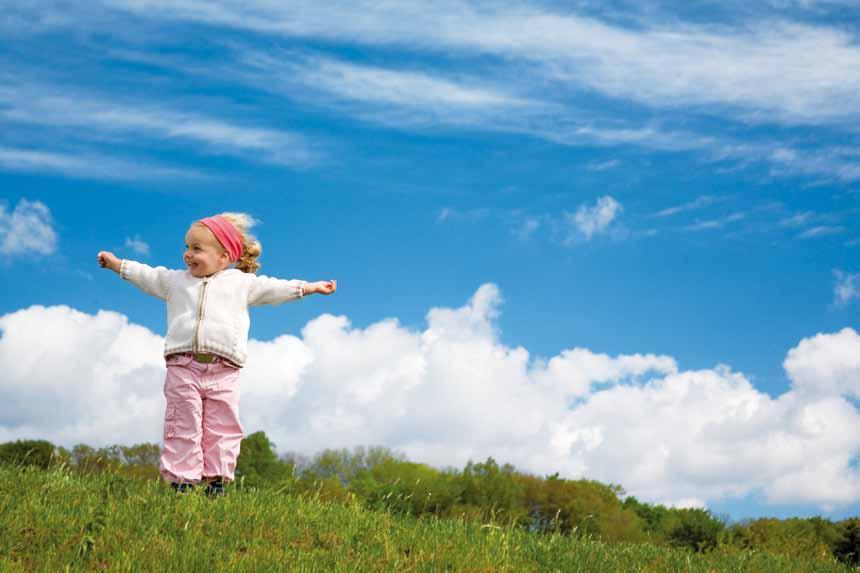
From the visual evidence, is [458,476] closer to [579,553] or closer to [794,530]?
[794,530]

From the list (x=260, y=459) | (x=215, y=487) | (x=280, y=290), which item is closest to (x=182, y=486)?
(x=215, y=487)

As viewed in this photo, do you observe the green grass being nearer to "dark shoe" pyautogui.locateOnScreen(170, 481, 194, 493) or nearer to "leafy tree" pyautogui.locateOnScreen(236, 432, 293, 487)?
"dark shoe" pyautogui.locateOnScreen(170, 481, 194, 493)

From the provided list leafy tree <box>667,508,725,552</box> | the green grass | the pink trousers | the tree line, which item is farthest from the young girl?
leafy tree <box>667,508,725,552</box>

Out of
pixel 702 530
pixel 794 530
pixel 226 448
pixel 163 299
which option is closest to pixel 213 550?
pixel 226 448

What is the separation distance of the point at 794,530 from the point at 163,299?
60.7ft

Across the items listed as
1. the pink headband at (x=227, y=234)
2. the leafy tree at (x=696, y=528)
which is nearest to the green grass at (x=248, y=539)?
the pink headband at (x=227, y=234)

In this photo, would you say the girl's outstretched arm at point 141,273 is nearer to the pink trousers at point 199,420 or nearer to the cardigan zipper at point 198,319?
the cardigan zipper at point 198,319

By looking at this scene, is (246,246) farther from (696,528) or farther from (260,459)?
(696,528)

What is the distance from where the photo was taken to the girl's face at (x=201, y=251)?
983 cm

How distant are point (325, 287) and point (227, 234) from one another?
117cm

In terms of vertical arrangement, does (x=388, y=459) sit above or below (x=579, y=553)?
above

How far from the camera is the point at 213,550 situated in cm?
673

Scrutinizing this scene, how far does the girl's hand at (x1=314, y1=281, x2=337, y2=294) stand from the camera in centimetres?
991

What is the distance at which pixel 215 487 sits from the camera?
31.5 ft
